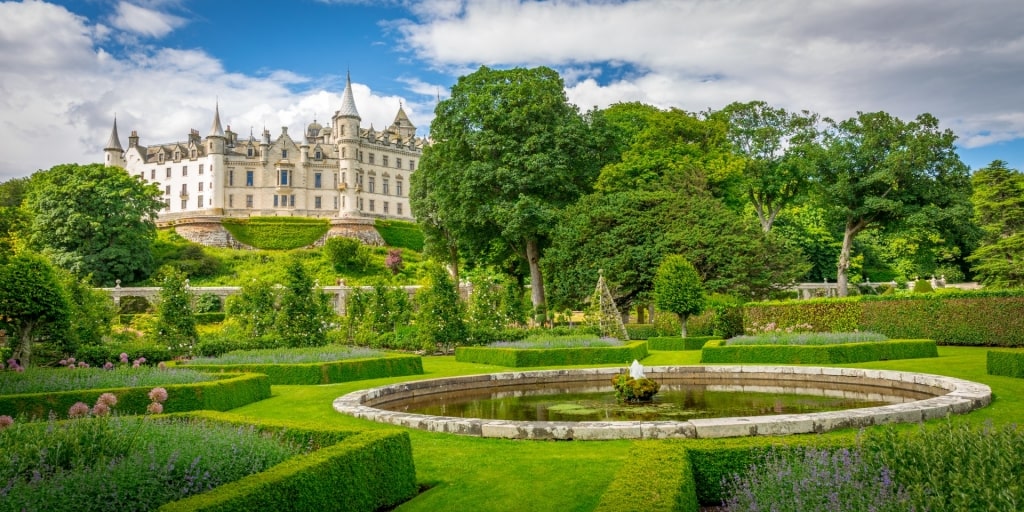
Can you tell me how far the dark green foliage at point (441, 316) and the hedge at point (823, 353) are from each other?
9098 mm

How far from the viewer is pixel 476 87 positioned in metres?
35.2

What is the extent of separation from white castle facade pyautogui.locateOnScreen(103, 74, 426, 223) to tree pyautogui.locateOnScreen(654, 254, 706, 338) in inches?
2265

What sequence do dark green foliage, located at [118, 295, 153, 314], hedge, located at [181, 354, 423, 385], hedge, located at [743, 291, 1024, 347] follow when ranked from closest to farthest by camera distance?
hedge, located at [181, 354, 423, 385]
hedge, located at [743, 291, 1024, 347]
dark green foliage, located at [118, 295, 153, 314]

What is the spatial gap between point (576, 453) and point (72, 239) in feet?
165

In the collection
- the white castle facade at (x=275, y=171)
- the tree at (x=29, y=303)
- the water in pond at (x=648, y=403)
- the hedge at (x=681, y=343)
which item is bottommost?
the water in pond at (x=648, y=403)

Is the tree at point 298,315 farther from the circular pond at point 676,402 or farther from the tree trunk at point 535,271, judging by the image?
the tree trunk at point 535,271

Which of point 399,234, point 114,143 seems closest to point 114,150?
point 114,143

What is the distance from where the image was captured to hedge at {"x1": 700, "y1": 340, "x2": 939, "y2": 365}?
18016 mm

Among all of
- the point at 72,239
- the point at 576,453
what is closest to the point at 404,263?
the point at 72,239

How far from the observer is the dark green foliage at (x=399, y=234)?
78706 millimetres

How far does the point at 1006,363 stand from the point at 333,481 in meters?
13.5

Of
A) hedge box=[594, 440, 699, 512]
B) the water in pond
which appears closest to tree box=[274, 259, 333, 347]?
the water in pond

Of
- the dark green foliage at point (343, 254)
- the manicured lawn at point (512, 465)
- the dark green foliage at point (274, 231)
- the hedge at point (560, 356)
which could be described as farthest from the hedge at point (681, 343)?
the dark green foliage at point (274, 231)

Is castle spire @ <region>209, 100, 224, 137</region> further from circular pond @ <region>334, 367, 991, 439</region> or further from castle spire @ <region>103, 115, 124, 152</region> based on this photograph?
circular pond @ <region>334, 367, 991, 439</region>
